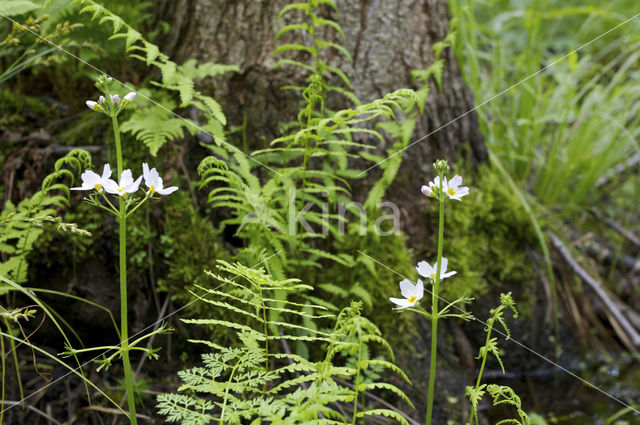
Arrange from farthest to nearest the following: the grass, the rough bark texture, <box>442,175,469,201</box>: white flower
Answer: the grass → the rough bark texture → <box>442,175,469,201</box>: white flower

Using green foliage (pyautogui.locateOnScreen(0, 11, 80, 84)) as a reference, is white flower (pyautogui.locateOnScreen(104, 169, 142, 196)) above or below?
below

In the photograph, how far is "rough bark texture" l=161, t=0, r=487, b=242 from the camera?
226 cm

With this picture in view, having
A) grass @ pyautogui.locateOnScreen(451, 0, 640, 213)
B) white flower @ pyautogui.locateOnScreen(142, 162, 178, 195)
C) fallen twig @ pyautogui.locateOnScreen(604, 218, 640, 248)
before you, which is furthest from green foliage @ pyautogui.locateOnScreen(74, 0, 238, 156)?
fallen twig @ pyautogui.locateOnScreen(604, 218, 640, 248)

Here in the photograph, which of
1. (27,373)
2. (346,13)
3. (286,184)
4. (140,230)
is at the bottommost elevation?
(27,373)

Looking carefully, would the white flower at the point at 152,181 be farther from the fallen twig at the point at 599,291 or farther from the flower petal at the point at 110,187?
the fallen twig at the point at 599,291

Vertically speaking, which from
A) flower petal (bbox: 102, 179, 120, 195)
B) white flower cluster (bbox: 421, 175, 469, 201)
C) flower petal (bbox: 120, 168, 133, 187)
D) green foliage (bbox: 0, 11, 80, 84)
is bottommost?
flower petal (bbox: 102, 179, 120, 195)

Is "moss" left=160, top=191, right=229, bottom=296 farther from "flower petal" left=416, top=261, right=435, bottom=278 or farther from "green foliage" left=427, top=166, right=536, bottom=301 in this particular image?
"green foliage" left=427, top=166, right=536, bottom=301

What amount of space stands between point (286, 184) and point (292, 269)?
0.32 metres

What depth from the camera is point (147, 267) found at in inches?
80.1

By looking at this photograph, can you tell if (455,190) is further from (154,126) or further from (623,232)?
(623,232)

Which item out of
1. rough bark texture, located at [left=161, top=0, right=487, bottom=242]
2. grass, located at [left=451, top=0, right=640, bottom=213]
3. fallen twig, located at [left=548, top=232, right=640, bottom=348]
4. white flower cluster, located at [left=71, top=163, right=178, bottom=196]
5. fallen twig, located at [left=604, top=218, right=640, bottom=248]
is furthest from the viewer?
fallen twig, located at [left=604, top=218, right=640, bottom=248]

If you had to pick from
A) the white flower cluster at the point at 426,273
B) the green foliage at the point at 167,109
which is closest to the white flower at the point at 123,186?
the green foliage at the point at 167,109

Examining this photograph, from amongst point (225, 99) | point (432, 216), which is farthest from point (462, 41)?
point (225, 99)

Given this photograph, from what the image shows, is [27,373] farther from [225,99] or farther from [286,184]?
[225,99]
